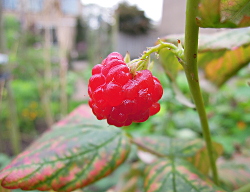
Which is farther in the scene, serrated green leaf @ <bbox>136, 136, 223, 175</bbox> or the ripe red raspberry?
serrated green leaf @ <bbox>136, 136, 223, 175</bbox>

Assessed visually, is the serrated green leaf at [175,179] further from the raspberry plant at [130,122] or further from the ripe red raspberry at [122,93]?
the ripe red raspberry at [122,93]

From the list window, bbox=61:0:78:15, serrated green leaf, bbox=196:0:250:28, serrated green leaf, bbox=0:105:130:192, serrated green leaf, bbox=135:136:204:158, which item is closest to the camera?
serrated green leaf, bbox=196:0:250:28

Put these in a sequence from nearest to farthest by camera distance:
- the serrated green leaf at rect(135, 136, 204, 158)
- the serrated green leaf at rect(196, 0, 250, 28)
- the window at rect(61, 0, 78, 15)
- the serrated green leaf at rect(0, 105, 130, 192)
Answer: the serrated green leaf at rect(196, 0, 250, 28) → the serrated green leaf at rect(0, 105, 130, 192) → the serrated green leaf at rect(135, 136, 204, 158) → the window at rect(61, 0, 78, 15)

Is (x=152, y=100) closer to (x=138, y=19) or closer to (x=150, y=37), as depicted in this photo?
(x=150, y=37)

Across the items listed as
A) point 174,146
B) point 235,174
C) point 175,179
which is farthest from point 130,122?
point 235,174

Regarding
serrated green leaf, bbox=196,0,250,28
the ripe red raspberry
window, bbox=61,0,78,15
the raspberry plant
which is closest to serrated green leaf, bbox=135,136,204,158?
the raspberry plant

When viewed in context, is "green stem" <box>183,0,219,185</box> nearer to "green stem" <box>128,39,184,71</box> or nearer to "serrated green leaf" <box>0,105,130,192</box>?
"green stem" <box>128,39,184,71</box>

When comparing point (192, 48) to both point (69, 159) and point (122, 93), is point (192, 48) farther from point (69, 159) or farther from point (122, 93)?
point (69, 159)

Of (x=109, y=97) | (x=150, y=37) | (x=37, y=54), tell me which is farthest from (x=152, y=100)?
(x=150, y=37)

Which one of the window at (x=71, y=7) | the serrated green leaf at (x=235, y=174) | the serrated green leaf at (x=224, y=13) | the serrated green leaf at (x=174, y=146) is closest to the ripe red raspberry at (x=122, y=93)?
the serrated green leaf at (x=224, y=13)
